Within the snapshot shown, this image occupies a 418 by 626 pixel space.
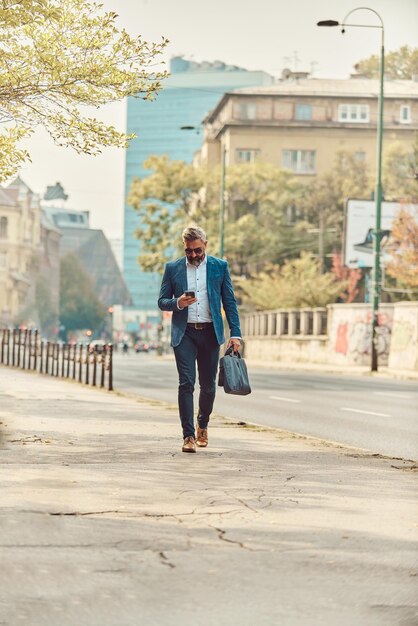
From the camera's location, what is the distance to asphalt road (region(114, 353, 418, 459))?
1606cm

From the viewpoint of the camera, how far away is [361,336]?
182 feet

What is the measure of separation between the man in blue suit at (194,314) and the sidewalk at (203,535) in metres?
0.59

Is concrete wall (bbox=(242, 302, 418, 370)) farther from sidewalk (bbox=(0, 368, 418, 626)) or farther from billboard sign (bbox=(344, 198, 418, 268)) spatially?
sidewalk (bbox=(0, 368, 418, 626))

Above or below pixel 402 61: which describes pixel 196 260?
below

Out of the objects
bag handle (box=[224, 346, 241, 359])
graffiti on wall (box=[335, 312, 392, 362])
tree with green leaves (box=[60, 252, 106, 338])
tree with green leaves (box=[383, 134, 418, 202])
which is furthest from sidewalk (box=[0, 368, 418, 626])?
tree with green leaves (box=[60, 252, 106, 338])

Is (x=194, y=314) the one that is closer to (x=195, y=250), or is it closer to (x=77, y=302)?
(x=195, y=250)

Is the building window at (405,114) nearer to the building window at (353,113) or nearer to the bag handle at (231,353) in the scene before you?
the building window at (353,113)

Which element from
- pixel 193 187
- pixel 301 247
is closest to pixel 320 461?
pixel 193 187

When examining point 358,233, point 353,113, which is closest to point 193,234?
point 358,233

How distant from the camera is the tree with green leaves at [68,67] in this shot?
16562 millimetres

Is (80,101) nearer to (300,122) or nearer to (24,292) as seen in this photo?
(300,122)

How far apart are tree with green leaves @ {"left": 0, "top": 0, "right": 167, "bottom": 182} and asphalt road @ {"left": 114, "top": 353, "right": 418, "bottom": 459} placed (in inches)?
164

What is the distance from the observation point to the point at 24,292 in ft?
456

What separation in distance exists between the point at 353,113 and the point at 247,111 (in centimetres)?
728
